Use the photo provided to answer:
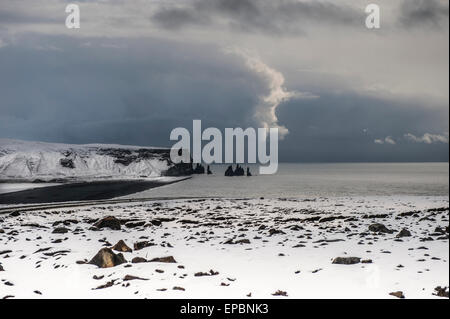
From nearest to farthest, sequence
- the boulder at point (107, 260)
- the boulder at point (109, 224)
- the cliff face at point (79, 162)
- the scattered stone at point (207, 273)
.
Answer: the scattered stone at point (207, 273) < the boulder at point (107, 260) < the boulder at point (109, 224) < the cliff face at point (79, 162)

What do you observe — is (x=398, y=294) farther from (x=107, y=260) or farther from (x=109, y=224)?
(x=109, y=224)

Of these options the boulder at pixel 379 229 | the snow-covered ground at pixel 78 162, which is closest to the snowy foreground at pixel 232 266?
the boulder at pixel 379 229

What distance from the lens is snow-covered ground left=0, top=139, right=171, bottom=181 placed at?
74.1 ft

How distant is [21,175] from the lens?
25406 mm

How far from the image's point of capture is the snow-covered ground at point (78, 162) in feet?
74.1

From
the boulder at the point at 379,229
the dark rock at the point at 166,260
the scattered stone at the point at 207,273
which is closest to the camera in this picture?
the scattered stone at the point at 207,273

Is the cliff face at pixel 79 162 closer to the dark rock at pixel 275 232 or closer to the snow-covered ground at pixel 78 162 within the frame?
the snow-covered ground at pixel 78 162

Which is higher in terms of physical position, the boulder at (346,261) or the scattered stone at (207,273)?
the boulder at (346,261)

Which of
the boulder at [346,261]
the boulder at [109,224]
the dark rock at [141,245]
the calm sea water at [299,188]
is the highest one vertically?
the boulder at [346,261]

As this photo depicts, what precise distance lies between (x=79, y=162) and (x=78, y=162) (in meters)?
0.16

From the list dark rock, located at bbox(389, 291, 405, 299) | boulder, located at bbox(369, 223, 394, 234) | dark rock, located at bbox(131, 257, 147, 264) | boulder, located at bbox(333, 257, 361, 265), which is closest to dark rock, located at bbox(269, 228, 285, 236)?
boulder, located at bbox(369, 223, 394, 234)
